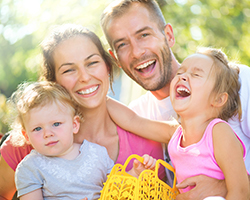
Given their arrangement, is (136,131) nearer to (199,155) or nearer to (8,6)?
(199,155)

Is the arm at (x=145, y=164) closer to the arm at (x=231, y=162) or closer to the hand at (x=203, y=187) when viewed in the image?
the hand at (x=203, y=187)

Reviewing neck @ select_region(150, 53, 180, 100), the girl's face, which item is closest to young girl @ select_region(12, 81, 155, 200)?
the girl's face

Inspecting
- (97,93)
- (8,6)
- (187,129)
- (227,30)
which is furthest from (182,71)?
(8,6)

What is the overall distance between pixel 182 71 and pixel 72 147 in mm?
1038

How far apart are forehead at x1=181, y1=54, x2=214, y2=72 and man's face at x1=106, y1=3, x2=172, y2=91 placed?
2.50ft

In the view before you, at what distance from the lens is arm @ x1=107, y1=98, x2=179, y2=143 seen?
2351 mm

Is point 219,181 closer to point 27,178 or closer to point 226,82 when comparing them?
point 226,82

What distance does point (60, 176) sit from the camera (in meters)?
2.04

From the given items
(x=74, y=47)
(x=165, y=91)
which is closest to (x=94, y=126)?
(x=74, y=47)

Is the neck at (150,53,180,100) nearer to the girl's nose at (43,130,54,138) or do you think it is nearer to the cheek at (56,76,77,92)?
the cheek at (56,76,77,92)

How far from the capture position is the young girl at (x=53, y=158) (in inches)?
79.5

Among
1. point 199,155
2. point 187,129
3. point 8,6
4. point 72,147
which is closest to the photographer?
point 199,155

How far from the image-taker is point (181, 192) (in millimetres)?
2041

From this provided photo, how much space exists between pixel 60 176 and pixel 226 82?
1368mm
